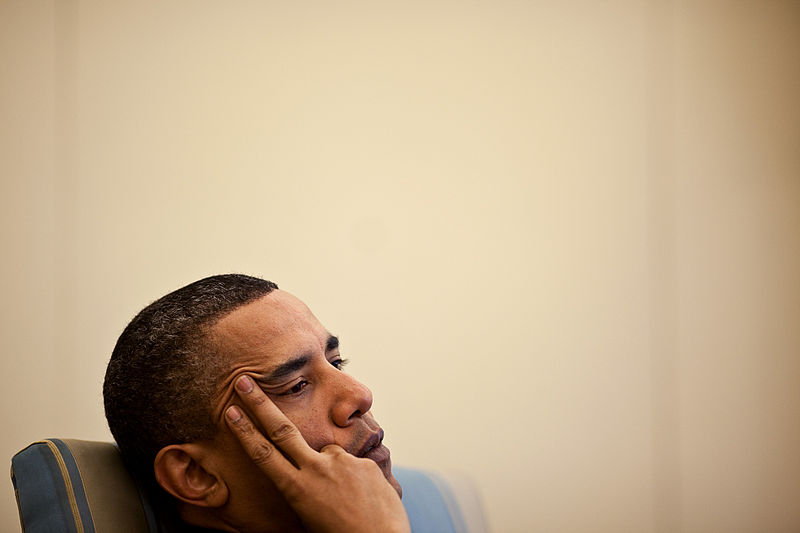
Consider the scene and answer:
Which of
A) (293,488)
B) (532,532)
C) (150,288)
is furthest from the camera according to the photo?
(532,532)

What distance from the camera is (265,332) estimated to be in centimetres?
118

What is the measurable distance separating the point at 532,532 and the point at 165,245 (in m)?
1.76

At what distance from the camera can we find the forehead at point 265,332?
116 cm

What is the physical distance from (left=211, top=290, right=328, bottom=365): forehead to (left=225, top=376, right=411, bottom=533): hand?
59 mm

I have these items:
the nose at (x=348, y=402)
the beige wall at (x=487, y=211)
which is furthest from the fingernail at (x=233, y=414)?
the beige wall at (x=487, y=211)

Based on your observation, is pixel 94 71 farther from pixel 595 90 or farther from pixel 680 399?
pixel 680 399

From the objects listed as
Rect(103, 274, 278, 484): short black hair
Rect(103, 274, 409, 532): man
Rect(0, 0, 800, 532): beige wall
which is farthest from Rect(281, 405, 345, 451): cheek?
Rect(0, 0, 800, 532): beige wall

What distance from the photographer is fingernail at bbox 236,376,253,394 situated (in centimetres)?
112

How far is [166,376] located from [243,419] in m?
0.15

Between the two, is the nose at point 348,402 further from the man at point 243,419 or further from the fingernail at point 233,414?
the fingernail at point 233,414

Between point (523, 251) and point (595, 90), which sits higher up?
point (595, 90)

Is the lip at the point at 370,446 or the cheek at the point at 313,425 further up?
the cheek at the point at 313,425

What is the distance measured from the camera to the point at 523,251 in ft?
8.74

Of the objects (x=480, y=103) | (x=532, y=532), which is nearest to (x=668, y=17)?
(x=480, y=103)
